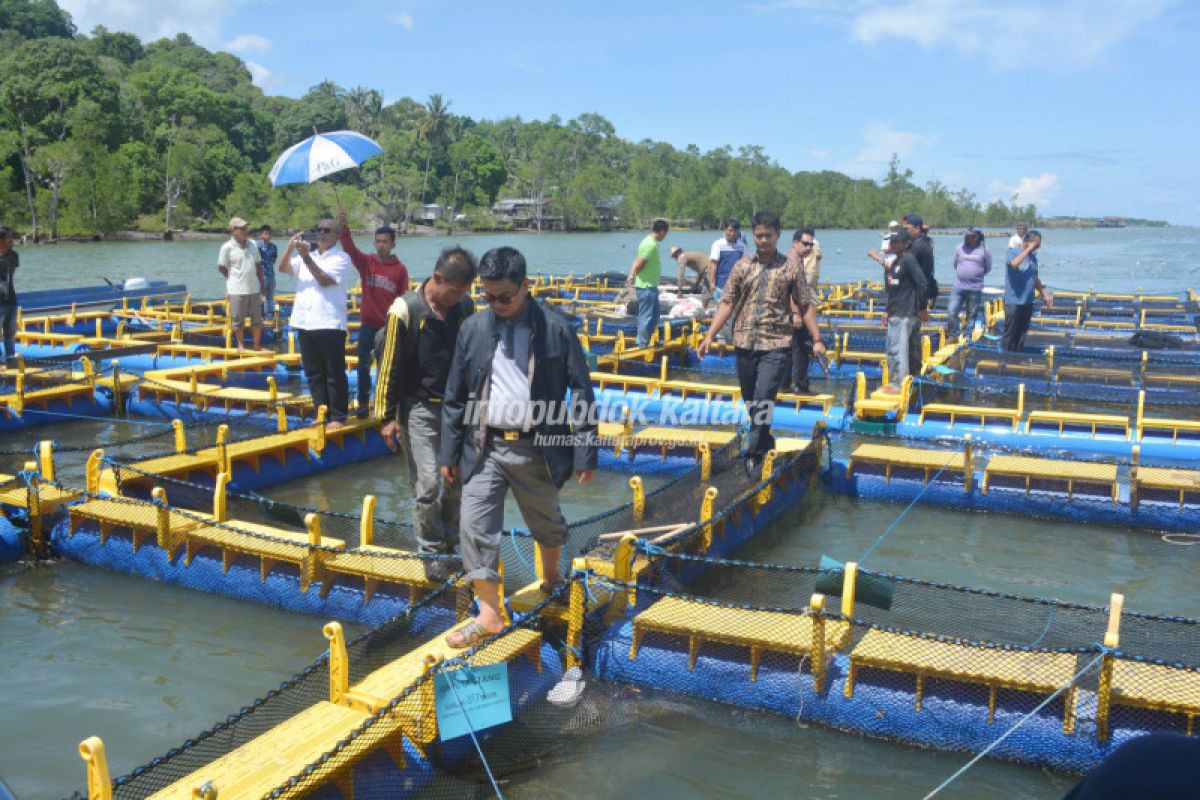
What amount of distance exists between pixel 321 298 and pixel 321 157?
1425 millimetres

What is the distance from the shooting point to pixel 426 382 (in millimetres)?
5402

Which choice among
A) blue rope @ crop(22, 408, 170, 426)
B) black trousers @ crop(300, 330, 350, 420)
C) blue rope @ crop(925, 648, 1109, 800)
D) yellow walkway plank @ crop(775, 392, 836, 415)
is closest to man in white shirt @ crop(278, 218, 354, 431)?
black trousers @ crop(300, 330, 350, 420)

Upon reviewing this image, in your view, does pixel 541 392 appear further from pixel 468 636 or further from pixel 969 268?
pixel 969 268

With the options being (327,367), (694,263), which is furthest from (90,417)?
(694,263)

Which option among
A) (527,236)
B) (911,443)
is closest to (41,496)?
(911,443)

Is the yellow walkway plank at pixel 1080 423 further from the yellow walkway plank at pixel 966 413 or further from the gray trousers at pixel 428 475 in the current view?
the gray trousers at pixel 428 475

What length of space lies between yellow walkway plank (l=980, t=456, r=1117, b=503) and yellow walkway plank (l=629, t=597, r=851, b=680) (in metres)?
4.02

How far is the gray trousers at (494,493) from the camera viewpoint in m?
4.55

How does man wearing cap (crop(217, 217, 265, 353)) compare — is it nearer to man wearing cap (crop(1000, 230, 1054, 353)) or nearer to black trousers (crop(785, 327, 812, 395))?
black trousers (crop(785, 327, 812, 395))

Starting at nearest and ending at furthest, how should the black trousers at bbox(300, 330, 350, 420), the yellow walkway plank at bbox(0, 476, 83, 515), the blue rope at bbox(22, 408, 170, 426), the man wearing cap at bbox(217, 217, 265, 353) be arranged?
the yellow walkway plank at bbox(0, 476, 83, 515) → the black trousers at bbox(300, 330, 350, 420) → the blue rope at bbox(22, 408, 170, 426) → the man wearing cap at bbox(217, 217, 265, 353)

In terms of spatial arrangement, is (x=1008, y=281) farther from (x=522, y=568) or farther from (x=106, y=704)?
(x=106, y=704)

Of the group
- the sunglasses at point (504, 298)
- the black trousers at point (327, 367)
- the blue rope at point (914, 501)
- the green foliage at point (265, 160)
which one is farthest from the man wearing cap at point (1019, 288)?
the green foliage at point (265, 160)

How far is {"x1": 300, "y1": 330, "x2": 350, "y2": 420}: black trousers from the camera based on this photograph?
29.6ft

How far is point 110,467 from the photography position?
23.9 feet
